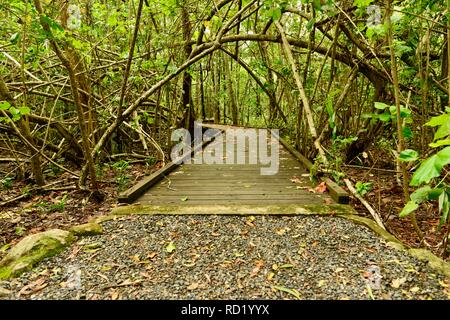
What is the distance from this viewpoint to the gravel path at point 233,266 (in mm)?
1911

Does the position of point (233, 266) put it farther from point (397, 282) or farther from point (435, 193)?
point (435, 193)

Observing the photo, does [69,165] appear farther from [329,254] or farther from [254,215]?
[329,254]

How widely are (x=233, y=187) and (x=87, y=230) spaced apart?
2041mm

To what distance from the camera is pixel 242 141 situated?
28.9 feet

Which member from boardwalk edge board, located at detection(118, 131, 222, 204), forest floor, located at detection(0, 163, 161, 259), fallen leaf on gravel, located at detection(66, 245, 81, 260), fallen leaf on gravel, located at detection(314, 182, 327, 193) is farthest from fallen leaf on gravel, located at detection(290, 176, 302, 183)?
fallen leaf on gravel, located at detection(66, 245, 81, 260)

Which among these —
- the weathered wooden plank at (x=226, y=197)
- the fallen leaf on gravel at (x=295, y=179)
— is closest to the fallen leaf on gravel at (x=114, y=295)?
the weathered wooden plank at (x=226, y=197)

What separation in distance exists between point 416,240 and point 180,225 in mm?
2586

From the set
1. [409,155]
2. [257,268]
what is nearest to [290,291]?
[257,268]

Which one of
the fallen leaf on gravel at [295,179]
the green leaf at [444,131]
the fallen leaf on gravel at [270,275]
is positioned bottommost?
the fallen leaf on gravel at [270,275]

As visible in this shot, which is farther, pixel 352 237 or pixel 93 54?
pixel 93 54

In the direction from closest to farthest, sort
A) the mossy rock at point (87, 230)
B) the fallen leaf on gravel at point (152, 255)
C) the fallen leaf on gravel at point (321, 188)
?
the fallen leaf on gravel at point (152, 255)
the mossy rock at point (87, 230)
the fallen leaf on gravel at point (321, 188)

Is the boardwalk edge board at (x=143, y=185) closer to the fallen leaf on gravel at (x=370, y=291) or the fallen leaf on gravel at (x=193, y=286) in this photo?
the fallen leaf on gravel at (x=193, y=286)

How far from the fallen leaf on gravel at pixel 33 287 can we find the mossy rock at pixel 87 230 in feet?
2.20
